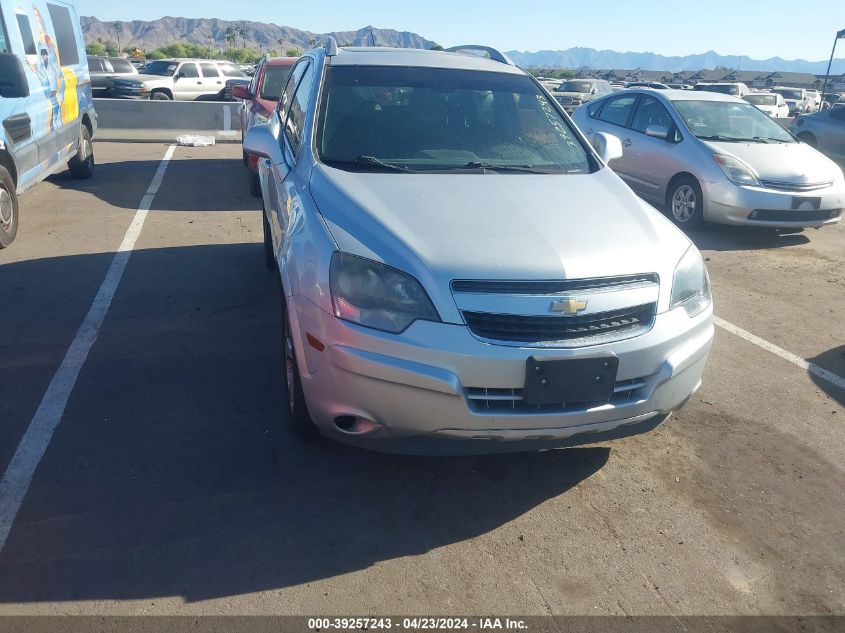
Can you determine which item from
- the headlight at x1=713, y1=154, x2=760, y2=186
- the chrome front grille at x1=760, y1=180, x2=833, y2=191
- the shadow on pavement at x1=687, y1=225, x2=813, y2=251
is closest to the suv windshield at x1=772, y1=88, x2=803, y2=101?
the shadow on pavement at x1=687, y1=225, x2=813, y2=251

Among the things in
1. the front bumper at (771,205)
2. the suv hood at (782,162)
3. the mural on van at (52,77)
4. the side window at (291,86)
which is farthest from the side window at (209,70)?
the side window at (291,86)

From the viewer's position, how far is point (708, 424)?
4.14m

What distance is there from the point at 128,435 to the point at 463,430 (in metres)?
1.83

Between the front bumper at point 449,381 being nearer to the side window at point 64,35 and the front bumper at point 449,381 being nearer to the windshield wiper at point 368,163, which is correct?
the windshield wiper at point 368,163

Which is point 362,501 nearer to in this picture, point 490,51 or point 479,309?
point 479,309

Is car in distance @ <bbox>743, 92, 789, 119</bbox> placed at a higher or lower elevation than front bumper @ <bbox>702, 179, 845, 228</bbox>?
lower

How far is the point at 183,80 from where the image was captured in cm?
2558

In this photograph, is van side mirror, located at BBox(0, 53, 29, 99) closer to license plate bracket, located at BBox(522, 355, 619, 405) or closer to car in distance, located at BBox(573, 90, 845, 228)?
license plate bracket, located at BBox(522, 355, 619, 405)

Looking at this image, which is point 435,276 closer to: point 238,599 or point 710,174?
point 238,599

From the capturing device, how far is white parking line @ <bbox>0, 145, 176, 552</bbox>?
319cm

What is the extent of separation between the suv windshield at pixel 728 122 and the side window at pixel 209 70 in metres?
20.9

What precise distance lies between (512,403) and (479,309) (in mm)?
405

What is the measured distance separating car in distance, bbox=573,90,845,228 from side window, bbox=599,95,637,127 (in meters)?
0.02

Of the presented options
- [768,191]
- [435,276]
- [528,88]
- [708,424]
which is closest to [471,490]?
[435,276]
